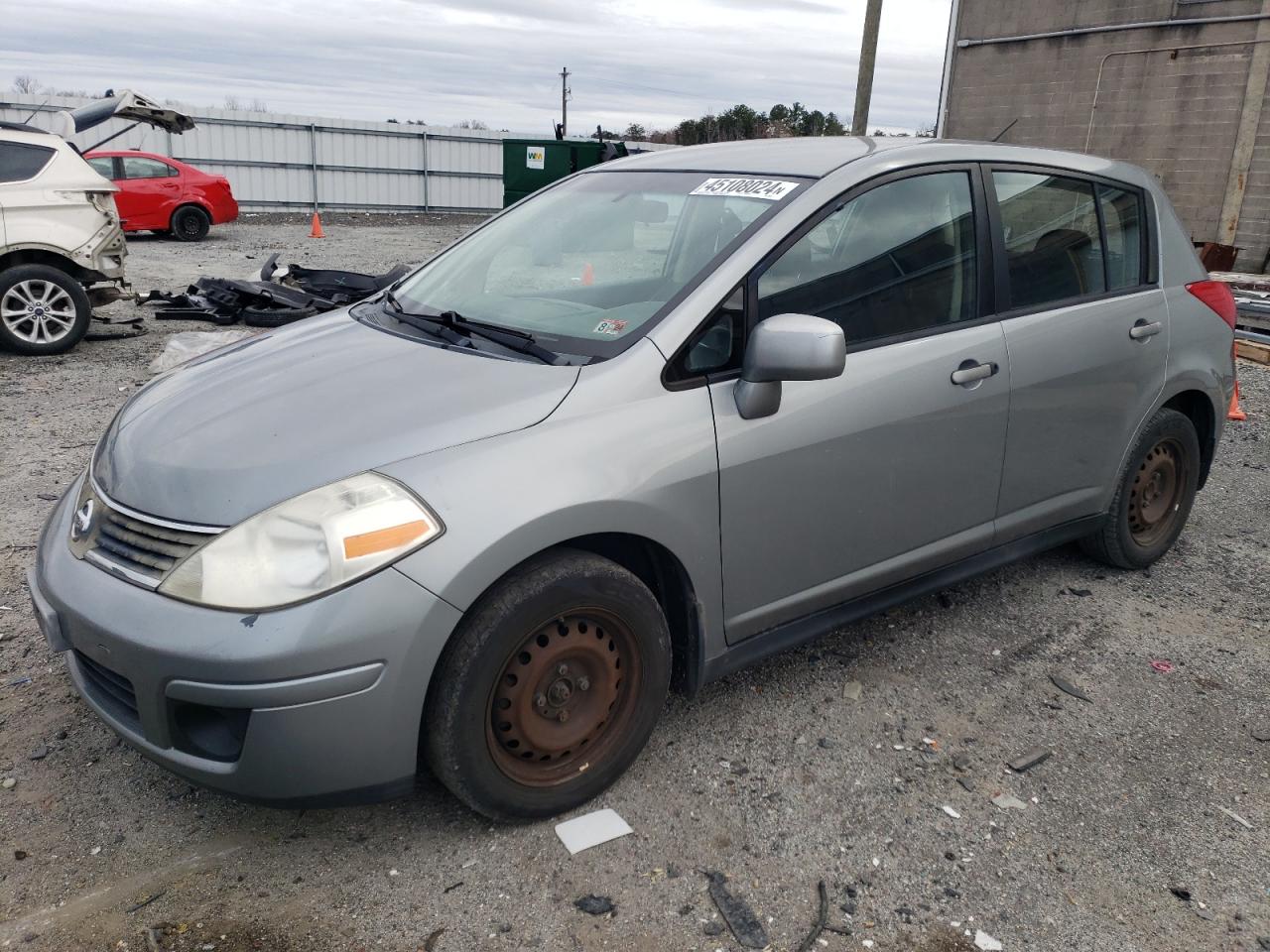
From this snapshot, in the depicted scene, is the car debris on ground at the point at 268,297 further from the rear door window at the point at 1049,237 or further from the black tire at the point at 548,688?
the black tire at the point at 548,688

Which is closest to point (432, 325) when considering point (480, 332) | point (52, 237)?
point (480, 332)

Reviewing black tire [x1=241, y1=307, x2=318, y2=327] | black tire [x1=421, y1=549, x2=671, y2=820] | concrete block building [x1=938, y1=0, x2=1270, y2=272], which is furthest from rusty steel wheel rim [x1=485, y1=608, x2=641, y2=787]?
concrete block building [x1=938, y1=0, x2=1270, y2=272]

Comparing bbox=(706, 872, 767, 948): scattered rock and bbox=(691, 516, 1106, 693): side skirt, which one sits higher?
bbox=(691, 516, 1106, 693): side skirt

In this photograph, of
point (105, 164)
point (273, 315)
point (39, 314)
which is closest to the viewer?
point (39, 314)

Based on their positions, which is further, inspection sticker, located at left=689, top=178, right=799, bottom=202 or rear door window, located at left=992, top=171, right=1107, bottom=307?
rear door window, located at left=992, top=171, right=1107, bottom=307

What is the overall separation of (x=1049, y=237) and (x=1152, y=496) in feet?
Answer: 4.52

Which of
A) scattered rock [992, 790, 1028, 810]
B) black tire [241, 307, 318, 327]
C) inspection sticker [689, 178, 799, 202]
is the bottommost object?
scattered rock [992, 790, 1028, 810]

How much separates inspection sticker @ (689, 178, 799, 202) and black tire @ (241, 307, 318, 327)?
6.91 metres

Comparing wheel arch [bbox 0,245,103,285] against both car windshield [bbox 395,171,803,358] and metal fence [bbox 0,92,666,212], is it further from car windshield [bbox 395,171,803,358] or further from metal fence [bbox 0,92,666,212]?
metal fence [bbox 0,92,666,212]

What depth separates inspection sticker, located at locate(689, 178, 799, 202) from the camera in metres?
3.02

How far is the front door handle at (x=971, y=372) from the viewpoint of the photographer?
3.23 m

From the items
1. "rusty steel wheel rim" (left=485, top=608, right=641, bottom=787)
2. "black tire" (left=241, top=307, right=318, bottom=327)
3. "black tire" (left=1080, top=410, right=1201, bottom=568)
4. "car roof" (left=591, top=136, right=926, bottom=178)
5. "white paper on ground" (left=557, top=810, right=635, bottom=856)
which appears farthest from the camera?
"black tire" (left=241, top=307, right=318, bottom=327)

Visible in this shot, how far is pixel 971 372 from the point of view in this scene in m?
3.27

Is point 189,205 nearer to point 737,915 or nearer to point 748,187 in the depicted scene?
point 748,187
